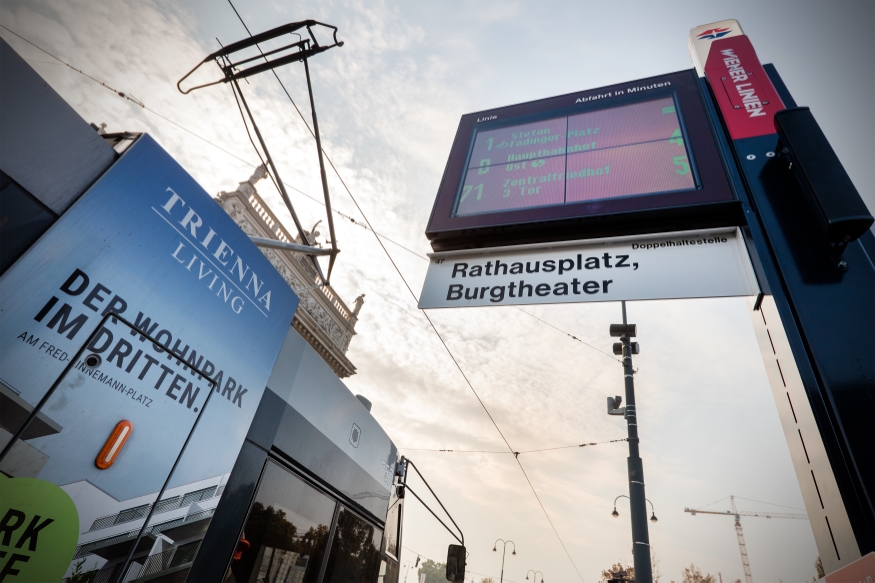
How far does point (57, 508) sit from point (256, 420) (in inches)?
64.9

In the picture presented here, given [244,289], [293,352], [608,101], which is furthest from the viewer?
[608,101]

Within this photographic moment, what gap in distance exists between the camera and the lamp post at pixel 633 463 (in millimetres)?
8367

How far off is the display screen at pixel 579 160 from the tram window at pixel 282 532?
125 inches

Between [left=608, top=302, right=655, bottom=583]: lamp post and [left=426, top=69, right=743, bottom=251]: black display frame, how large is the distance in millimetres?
7409

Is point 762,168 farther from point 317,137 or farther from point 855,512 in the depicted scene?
point 317,137

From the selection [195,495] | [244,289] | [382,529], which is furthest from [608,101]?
[382,529]

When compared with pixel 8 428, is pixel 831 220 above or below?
above

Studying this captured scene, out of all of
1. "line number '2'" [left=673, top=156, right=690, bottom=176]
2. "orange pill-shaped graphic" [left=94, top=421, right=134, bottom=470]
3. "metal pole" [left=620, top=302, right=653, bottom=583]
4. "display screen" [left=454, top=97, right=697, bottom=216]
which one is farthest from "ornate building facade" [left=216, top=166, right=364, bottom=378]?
"line number '2'" [left=673, top=156, right=690, bottom=176]

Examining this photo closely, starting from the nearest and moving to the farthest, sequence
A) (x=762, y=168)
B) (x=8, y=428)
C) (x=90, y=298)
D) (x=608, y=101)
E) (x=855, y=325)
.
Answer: (x=8, y=428) → (x=855, y=325) → (x=90, y=298) → (x=762, y=168) → (x=608, y=101)

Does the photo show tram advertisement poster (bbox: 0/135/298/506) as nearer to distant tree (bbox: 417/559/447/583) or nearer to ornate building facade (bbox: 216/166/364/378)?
ornate building facade (bbox: 216/166/364/378)

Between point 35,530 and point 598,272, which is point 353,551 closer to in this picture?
point 35,530

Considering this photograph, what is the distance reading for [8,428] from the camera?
2037mm

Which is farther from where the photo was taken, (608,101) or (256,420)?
(608,101)

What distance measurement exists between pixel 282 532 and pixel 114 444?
225 cm
